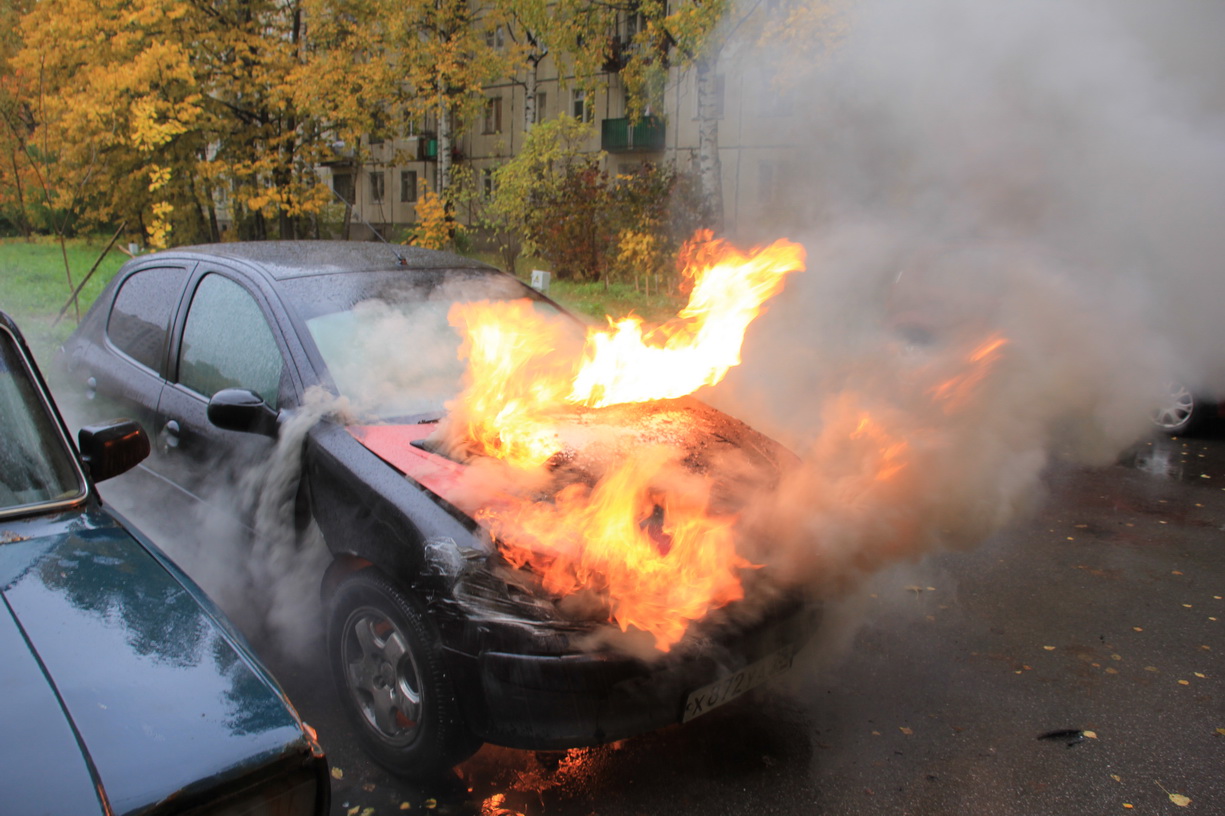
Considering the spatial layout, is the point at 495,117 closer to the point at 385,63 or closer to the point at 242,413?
the point at 385,63

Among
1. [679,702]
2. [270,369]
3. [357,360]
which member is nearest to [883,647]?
[679,702]

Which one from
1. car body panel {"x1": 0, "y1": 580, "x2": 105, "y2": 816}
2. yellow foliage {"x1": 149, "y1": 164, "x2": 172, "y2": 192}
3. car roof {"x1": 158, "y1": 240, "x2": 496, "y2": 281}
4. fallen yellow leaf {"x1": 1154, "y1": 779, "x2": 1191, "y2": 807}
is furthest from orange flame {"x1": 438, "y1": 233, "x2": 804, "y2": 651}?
yellow foliage {"x1": 149, "y1": 164, "x2": 172, "y2": 192}

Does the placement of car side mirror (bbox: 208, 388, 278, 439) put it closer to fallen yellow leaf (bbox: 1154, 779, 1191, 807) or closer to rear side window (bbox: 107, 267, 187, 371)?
rear side window (bbox: 107, 267, 187, 371)

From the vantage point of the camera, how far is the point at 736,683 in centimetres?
278

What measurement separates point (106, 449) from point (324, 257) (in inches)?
73.9

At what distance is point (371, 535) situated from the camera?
2863 mm

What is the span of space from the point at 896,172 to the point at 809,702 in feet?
8.16

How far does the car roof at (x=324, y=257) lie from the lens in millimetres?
4043

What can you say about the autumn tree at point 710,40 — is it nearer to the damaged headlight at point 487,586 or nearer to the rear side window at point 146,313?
the damaged headlight at point 487,586

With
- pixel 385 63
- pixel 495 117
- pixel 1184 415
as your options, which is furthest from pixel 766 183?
Answer: pixel 495 117

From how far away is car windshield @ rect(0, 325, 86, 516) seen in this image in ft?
7.88

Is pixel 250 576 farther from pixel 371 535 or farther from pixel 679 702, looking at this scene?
pixel 679 702

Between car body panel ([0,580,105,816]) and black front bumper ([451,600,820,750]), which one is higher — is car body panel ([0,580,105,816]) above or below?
above

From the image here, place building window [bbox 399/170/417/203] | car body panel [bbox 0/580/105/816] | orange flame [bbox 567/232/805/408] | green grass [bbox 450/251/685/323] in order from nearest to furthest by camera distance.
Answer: car body panel [bbox 0/580/105/816], orange flame [bbox 567/232/805/408], green grass [bbox 450/251/685/323], building window [bbox 399/170/417/203]
